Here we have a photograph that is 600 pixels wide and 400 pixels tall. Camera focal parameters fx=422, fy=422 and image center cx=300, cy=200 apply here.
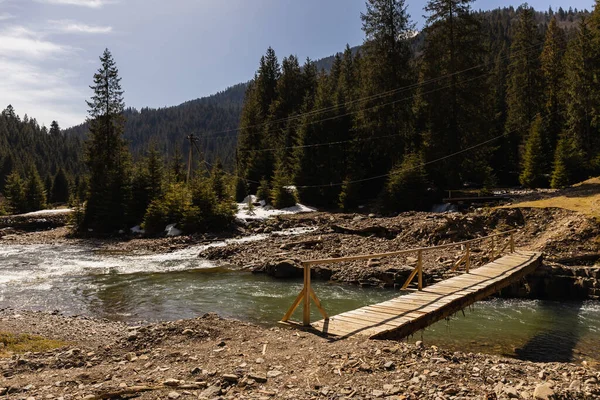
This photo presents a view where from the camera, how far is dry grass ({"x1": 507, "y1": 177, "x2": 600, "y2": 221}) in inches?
829

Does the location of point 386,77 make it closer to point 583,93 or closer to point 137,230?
point 583,93

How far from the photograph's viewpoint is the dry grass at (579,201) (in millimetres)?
21062

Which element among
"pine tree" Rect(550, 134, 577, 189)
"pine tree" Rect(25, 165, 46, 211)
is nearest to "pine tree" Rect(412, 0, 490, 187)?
"pine tree" Rect(550, 134, 577, 189)

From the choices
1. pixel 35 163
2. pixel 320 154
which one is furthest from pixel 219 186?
pixel 35 163

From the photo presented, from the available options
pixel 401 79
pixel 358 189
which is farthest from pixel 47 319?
pixel 401 79

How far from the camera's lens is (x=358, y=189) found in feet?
127

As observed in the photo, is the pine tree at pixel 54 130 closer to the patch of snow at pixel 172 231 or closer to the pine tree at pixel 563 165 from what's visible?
the patch of snow at pixel 172 231

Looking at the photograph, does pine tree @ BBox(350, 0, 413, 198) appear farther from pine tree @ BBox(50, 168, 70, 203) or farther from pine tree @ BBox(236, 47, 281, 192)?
pine tree @ BBox(50, 168, 70, 203)

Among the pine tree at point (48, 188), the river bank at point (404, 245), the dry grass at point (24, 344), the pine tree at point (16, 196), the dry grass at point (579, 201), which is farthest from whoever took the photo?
the pine tree at point (48, 188)

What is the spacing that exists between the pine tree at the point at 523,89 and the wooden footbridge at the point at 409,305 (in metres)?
37.8

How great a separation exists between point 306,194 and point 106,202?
63.0ft

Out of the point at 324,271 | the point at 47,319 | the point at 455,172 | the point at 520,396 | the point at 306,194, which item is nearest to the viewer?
the point at 520,396

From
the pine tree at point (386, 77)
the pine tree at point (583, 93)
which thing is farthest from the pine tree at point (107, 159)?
the pine tree at point (583, 93)

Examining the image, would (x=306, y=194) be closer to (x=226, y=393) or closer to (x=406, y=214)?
(x=406, y=214)
